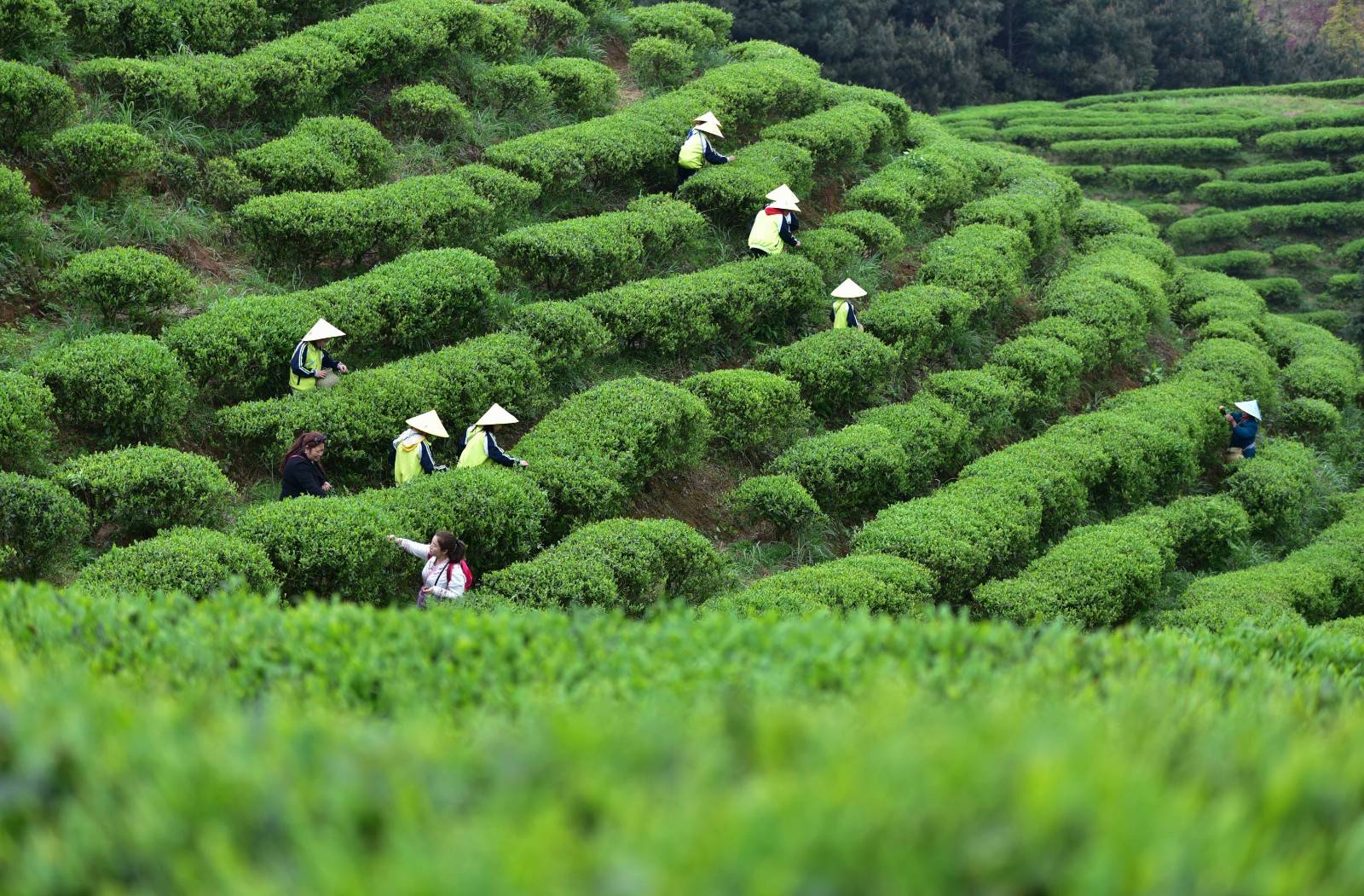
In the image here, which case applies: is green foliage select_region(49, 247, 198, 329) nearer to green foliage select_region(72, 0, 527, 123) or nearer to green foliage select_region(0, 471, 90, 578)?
green foliage select_region(0, 471, 90, 578)

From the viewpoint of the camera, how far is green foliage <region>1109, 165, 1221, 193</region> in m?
30.2

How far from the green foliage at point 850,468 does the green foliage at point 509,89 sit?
21.2 ft

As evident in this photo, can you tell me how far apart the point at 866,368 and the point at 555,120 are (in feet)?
18.9

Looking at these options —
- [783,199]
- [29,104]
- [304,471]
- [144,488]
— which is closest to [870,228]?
[783,199]

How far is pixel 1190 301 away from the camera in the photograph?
64.6ft

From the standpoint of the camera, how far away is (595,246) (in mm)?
12492

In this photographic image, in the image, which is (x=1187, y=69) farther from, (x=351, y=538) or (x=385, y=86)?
(x=351, y=538)

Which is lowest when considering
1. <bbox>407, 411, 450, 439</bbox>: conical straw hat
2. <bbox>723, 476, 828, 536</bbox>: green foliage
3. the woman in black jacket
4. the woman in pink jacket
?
<bbox>723, 476, 828, 536</bbox>: green foliage

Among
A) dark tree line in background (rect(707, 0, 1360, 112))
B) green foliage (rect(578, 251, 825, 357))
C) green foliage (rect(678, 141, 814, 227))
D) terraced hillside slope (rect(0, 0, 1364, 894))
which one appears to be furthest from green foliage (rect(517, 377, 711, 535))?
dark tree line in background (rect(707, 0, 1360, 112))

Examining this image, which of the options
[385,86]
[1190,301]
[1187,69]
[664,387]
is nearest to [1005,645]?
[664,387]

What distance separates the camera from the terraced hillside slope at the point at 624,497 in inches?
105

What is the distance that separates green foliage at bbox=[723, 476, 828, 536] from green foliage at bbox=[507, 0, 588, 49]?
354 inches

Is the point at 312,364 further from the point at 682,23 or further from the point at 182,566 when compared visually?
the point at 682,23

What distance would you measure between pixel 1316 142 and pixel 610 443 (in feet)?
90.3
